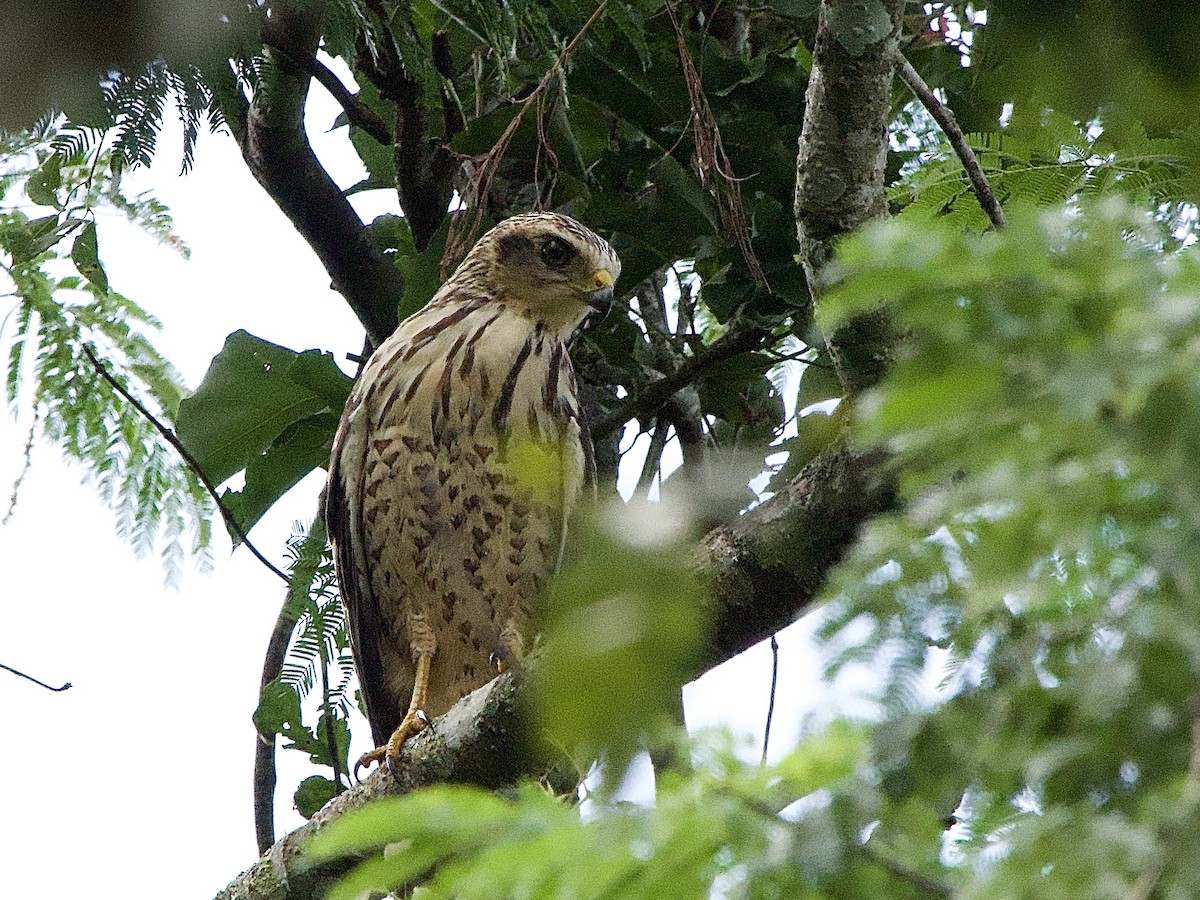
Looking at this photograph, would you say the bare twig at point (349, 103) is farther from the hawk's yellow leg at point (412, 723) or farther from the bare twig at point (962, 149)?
the hawk's yellow leg at point (412, 723)

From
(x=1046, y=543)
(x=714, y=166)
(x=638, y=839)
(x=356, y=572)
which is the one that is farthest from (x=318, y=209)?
(x=1046, y=543)

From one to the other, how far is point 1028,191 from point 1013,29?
6.02 ft

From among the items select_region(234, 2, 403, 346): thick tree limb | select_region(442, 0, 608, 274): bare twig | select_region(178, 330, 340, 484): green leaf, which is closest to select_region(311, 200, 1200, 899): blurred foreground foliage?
select_region(442, 0, 608, 274): bare twig

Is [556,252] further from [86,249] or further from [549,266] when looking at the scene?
[86,249]

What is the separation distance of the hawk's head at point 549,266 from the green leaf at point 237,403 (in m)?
0.60

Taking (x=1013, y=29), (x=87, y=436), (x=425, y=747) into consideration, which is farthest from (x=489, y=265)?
(x=1013, y=29)

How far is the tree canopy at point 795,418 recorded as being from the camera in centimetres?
113

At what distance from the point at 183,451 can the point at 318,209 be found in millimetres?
876

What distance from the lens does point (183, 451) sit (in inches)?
149

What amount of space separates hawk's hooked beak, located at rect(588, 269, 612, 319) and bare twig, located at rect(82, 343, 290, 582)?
1.12 meters

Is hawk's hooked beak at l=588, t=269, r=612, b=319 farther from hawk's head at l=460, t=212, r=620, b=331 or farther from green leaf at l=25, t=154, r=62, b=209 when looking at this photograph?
Answer: green leaf at l=25, t=154, r=62, b=209

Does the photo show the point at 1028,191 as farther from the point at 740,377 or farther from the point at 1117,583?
the point at 1117,583

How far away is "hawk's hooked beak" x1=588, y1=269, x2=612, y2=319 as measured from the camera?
3953 mm

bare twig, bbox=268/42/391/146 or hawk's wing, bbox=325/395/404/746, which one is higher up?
bare twig, bbox=268/42/391/146
